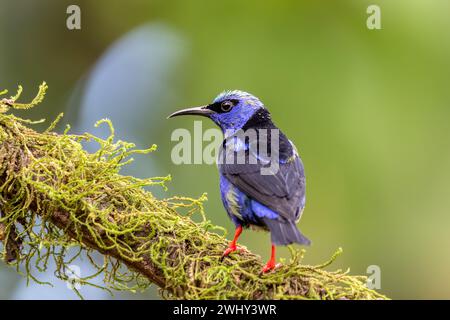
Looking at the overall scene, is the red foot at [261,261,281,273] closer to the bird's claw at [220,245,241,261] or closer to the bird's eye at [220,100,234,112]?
the bird's claw at [220,245,241,261]

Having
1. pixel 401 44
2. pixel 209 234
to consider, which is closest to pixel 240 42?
pixel 401 44

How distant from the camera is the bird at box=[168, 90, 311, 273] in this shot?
3574 mm

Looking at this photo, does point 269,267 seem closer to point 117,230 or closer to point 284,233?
point 284,233

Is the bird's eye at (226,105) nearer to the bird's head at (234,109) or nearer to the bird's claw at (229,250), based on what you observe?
the bird's head at (234,109)

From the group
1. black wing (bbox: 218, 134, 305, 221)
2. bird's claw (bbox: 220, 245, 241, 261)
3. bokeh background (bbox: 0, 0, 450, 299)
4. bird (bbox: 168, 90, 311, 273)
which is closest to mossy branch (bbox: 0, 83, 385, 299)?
bird's claw (bbox: 220, 245, 241, 261)

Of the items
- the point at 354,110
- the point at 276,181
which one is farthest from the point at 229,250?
the point at 354,110

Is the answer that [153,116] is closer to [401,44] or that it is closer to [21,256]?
[401,44]

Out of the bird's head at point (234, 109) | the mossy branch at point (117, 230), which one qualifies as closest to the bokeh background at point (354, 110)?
the bird's head at point (234, 109)

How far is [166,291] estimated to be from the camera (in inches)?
131

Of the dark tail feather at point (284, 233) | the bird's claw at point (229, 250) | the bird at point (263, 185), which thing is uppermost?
the bird at point (263, 185)

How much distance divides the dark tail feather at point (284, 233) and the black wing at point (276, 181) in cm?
6

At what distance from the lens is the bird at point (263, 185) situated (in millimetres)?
3574

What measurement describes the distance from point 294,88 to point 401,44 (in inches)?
44.4

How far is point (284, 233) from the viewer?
346 cm
